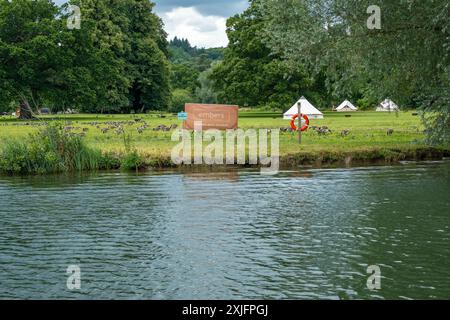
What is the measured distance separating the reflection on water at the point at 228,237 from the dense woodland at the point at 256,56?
167 inches

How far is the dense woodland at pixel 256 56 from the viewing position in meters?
20.0

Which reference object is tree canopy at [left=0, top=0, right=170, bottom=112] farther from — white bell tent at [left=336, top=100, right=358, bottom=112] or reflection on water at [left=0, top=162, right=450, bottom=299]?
white bell tent at [left=336, top=100, right=358, bottom=112]

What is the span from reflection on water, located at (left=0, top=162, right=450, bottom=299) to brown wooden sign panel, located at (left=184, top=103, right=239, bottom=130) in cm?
1331

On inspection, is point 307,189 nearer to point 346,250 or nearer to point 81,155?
point 346,250

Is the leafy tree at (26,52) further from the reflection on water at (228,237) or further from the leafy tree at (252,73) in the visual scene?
the reflection on water at (228,237)

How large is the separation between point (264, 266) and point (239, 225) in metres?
2.95

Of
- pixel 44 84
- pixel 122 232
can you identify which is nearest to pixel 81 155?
pixel 122 232

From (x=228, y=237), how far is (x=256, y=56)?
189 ft

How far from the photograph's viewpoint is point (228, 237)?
12.0m

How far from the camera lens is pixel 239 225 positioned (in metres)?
13.0

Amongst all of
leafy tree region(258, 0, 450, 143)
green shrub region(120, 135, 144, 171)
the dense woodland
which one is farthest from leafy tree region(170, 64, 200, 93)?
green shrub region(120, 135, 144, 171)

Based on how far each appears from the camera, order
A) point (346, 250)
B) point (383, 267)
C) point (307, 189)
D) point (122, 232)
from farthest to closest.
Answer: point (307, 189) < point (122, 232) < point (346, 250) < point (383, 267)
